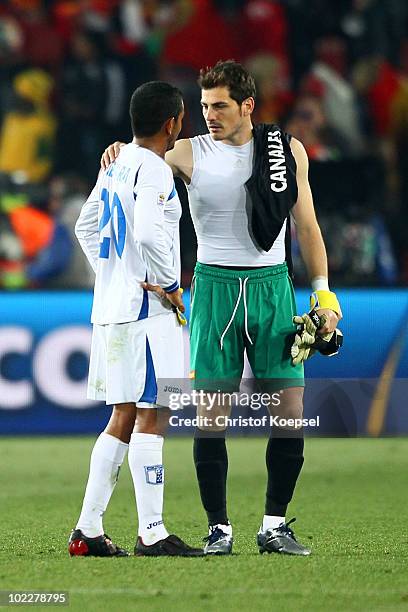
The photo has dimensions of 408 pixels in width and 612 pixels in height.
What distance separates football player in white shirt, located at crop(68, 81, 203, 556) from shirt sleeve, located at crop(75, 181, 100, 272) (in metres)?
0.13

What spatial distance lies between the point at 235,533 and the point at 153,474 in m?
0.94

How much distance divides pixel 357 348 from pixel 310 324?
4.73m

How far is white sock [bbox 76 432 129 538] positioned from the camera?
512 centimetres

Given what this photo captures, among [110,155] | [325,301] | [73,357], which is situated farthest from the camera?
[73,357]

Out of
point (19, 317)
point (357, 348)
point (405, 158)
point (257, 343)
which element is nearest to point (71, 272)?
point (19, 317)

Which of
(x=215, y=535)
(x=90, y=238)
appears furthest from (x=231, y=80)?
(x=215, y=535)

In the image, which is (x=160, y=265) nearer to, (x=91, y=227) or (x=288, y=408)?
(x=91, y=227)

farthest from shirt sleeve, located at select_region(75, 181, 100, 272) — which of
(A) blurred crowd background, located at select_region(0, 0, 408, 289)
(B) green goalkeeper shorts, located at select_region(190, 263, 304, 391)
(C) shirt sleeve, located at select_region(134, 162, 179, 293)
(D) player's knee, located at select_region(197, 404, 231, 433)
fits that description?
(A) blurred crowd background, located at select_region(0, 0, 408, 289)

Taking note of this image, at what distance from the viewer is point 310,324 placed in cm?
519

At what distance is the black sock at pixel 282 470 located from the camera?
207 inches

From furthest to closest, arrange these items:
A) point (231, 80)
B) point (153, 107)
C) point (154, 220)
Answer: point (231, 80), point (153, 107), point (154, 220)

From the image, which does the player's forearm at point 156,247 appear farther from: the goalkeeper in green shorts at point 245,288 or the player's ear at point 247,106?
the player's ear at point 247,106

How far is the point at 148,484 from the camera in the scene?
5105 mm

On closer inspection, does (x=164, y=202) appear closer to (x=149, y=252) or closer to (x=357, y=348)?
(x=149, y=252)
